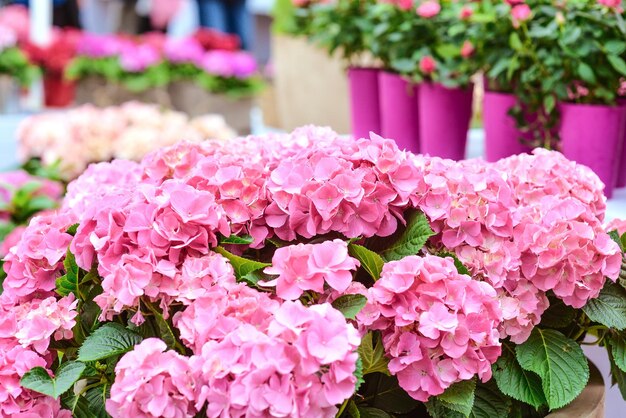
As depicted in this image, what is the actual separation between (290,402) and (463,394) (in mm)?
195

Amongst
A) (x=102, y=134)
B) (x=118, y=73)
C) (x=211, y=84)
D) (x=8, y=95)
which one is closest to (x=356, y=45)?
(x=102, y=134)

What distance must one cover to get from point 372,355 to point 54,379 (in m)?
0.31

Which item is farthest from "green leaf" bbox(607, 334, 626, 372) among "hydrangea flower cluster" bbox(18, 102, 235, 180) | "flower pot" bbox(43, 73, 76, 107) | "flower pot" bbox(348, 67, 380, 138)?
"flower pot" bbox(43, 73, 76, 107)

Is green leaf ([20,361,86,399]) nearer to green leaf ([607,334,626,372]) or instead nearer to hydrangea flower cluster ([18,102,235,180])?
green leaf ([607,334,626,372])

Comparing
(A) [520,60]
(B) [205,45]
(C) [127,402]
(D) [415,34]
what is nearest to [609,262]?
(C) [127,402]

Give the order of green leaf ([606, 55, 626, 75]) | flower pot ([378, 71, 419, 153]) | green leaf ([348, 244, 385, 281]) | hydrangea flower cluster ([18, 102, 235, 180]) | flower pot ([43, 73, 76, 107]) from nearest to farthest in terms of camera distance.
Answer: green leaf ([348, 244, 385, 281]) < green leaf ([606, 55, 626, 75]) < flower pot ([378, 71, 419, 153]) < hydrangea flower cluster ([18, 102, 235, 180]) < flower pot ([43, 73, 76, 107])

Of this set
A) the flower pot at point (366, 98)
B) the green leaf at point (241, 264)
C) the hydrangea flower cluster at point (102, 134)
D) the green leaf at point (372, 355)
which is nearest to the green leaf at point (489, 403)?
the green leaf at point (372, 355)

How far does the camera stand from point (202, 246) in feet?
2.82

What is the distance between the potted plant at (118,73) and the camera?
337 cm

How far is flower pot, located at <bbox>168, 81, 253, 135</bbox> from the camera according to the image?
338 cm

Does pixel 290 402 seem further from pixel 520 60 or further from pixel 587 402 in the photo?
pixel 520 60

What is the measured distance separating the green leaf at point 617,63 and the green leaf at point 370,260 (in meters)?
0.67

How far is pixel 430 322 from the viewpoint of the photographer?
2.55 ft

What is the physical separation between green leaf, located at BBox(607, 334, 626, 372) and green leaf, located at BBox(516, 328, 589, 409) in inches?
2.0
